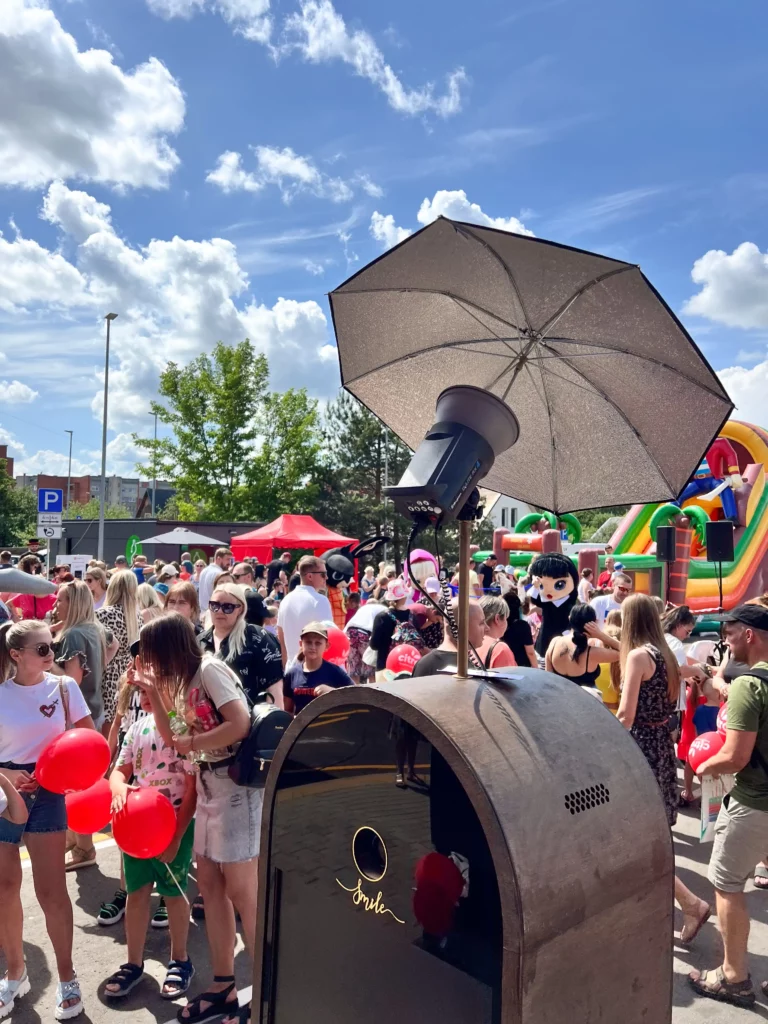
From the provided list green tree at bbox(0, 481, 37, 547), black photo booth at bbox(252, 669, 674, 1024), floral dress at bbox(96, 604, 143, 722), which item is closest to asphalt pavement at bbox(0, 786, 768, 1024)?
floral dress at bbox(96, 604, 143, 722)

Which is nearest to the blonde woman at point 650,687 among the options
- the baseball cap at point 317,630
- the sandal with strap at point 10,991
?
the baseball cap at point 317,630

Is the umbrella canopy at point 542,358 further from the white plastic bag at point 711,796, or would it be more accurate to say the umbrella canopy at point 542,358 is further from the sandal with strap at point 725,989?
the sandal with strap at point 725,989

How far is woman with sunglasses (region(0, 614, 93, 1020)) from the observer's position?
336 centimetres

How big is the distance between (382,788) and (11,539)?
61.9 m

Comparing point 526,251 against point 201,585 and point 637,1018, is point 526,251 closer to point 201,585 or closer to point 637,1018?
point 637,1018

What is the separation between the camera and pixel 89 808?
342 centimetres

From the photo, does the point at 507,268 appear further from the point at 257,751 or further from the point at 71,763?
the point at 71,763

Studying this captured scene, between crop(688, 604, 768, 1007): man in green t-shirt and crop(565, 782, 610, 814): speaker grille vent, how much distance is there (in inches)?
78.9

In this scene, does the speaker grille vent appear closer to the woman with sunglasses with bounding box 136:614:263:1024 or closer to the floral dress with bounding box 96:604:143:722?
the woman with sunglasses with bounding box 136:614:263:1024

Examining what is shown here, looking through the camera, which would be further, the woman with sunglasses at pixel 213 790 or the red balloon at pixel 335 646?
the red balloon at pixel 335 646

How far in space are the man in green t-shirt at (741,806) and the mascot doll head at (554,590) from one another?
2.17 m

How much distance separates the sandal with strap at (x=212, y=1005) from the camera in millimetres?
3279

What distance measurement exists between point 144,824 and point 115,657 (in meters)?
2.72

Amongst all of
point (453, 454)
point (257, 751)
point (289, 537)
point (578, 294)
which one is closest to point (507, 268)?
point (578, 294)
